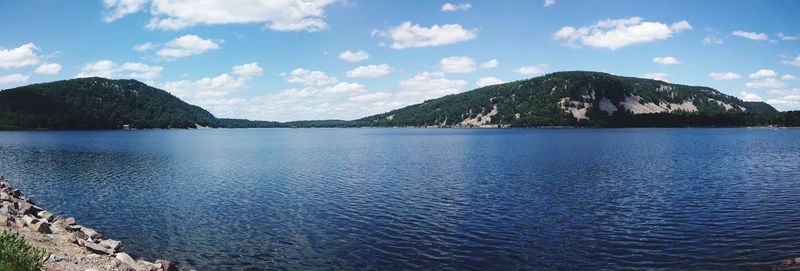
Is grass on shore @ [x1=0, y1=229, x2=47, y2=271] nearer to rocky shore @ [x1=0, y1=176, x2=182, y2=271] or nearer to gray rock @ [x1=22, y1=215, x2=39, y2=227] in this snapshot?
rocky shore @ [x1=0, y1=176, x2=182, y2=271]

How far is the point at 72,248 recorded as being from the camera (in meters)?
25.6

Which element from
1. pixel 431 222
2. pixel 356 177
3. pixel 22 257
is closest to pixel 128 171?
pixel 356 177

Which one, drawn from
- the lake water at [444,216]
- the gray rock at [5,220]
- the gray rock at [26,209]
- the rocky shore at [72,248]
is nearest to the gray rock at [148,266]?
the rocky shore at [72,248]

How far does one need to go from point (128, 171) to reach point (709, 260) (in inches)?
3185

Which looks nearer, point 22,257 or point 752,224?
point 22,257

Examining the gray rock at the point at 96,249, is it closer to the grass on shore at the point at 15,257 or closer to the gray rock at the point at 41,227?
the gray rock at the point at 41,227

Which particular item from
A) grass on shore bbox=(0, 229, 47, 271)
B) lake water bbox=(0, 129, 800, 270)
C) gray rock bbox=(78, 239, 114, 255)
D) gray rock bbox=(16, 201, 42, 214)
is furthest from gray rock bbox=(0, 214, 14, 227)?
grass on shore bbox=(0, 229, 47, 271)

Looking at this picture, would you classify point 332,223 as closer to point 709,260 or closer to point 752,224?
point 709,260

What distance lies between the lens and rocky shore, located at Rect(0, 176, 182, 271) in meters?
21.7

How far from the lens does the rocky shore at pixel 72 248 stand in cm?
2167

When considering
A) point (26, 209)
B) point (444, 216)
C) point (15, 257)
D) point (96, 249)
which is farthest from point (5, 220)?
point (444, 216)

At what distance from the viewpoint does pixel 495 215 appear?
135ft

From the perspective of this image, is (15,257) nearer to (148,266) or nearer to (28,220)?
(148,266)

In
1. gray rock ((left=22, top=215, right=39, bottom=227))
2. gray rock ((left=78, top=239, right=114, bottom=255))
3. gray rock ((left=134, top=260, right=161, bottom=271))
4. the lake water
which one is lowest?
the lake water
